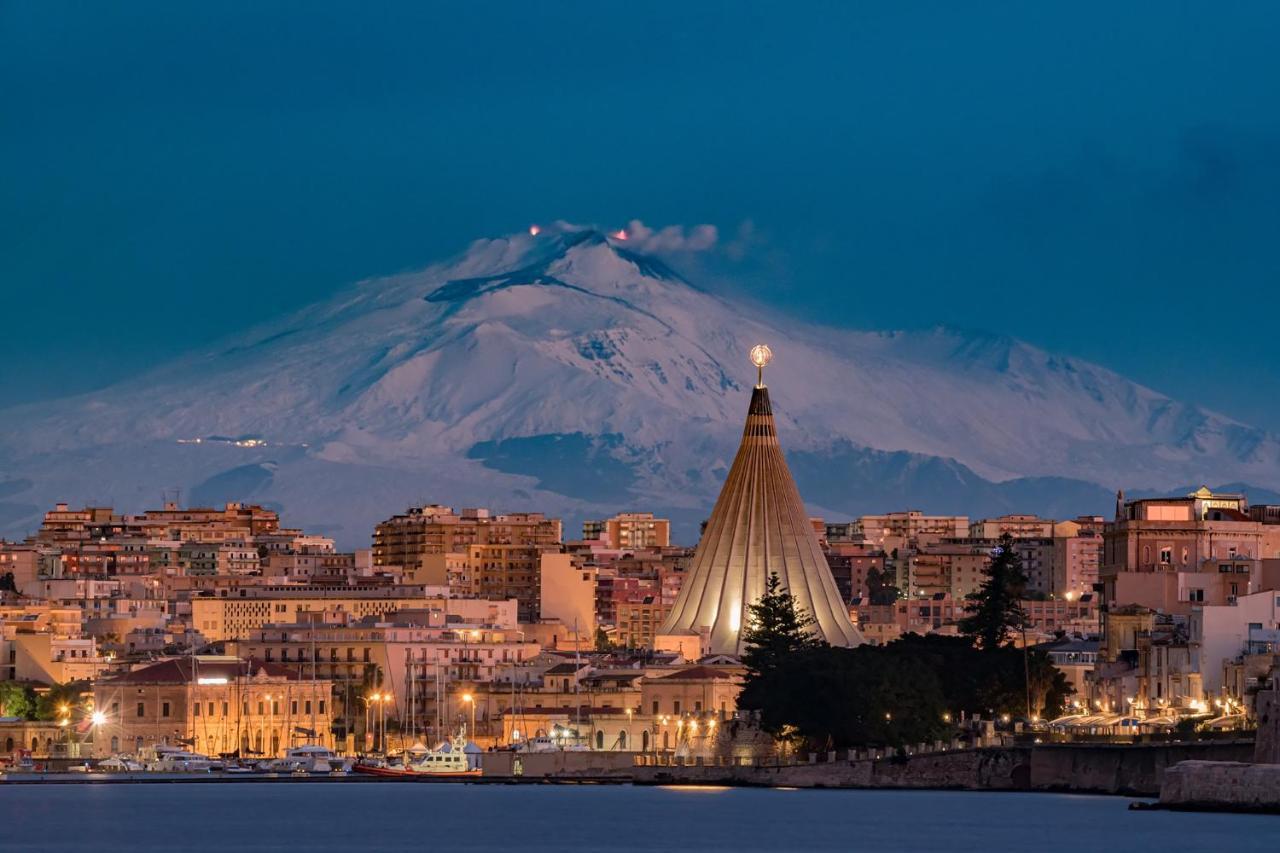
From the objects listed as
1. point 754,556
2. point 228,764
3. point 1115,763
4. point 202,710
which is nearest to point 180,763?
point 228,764

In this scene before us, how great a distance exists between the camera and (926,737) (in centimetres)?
11862

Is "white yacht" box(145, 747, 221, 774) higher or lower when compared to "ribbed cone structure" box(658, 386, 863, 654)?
lower

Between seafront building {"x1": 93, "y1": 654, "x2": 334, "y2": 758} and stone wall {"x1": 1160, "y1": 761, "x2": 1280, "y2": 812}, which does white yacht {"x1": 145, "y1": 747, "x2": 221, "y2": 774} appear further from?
stone wall {"x1": 1160, "y1": 761, "x2": 1280, "y2": 812}

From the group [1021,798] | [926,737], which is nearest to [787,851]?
[1021,798]

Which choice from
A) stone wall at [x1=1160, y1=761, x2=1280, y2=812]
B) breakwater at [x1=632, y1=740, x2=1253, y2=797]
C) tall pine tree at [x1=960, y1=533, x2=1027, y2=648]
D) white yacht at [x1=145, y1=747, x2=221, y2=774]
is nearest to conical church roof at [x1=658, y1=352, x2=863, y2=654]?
tall pine tree at [x1=960, y1=533, x2=1027, y2=648]

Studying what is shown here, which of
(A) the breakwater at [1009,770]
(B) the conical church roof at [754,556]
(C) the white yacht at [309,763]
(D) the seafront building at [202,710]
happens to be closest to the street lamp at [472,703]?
(D) the seafront building at [202,710]

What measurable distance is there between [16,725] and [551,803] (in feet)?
145

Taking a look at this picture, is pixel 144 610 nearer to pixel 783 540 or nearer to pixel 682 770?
pixel 783 540

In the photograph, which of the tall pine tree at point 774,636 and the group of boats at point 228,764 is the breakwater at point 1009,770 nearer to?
the tall pine tree at point 774,636

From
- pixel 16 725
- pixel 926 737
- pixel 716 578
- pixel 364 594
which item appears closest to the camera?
pixel 926 737

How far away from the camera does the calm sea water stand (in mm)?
91562

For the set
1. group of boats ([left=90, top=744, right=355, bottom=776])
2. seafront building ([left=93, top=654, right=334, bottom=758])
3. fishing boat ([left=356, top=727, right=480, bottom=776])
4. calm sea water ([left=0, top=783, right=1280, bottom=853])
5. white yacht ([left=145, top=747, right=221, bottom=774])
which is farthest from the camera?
seafront building ([left=93, top=654, right=334, bottom=758])

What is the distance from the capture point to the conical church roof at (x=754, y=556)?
15962cm

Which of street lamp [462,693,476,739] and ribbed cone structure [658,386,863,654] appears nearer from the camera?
street lamp [462,693,476,739]
